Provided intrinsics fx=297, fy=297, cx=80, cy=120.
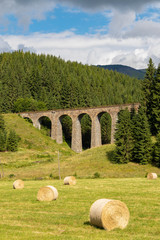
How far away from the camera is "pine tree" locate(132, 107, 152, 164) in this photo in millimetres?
53947

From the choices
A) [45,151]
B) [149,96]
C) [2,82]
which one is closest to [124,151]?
[149,96]

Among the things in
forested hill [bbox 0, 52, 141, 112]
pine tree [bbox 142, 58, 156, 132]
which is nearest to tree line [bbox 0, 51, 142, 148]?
forested hill [bbox 0, 52, 141, 112]

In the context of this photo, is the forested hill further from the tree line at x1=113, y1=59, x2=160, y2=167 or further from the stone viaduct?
the tree line at x1=113, y1=59, x2=160, y2=167

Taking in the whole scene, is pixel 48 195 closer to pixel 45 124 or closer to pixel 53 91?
pixel 45 124

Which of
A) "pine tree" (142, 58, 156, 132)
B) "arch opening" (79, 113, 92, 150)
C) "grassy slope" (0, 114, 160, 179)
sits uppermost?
"pine tree" (142, 58, 156, 132)

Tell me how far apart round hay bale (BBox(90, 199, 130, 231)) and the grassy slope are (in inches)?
1168

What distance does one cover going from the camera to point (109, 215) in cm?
1103

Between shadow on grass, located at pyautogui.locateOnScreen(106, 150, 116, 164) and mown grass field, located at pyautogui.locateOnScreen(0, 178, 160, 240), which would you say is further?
shadow on grass, located at pyautogui.locateOnScreen(106, 150, 116, 164)

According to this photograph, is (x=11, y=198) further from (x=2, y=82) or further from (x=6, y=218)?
(x=2, y=82)

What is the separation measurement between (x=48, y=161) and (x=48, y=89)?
73855 mm

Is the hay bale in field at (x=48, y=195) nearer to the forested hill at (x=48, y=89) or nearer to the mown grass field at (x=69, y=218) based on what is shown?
the mown grass field at (x=69, y=218)

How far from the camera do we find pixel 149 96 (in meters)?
71.2

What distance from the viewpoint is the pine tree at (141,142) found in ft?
177

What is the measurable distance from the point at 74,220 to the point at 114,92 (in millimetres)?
144621
